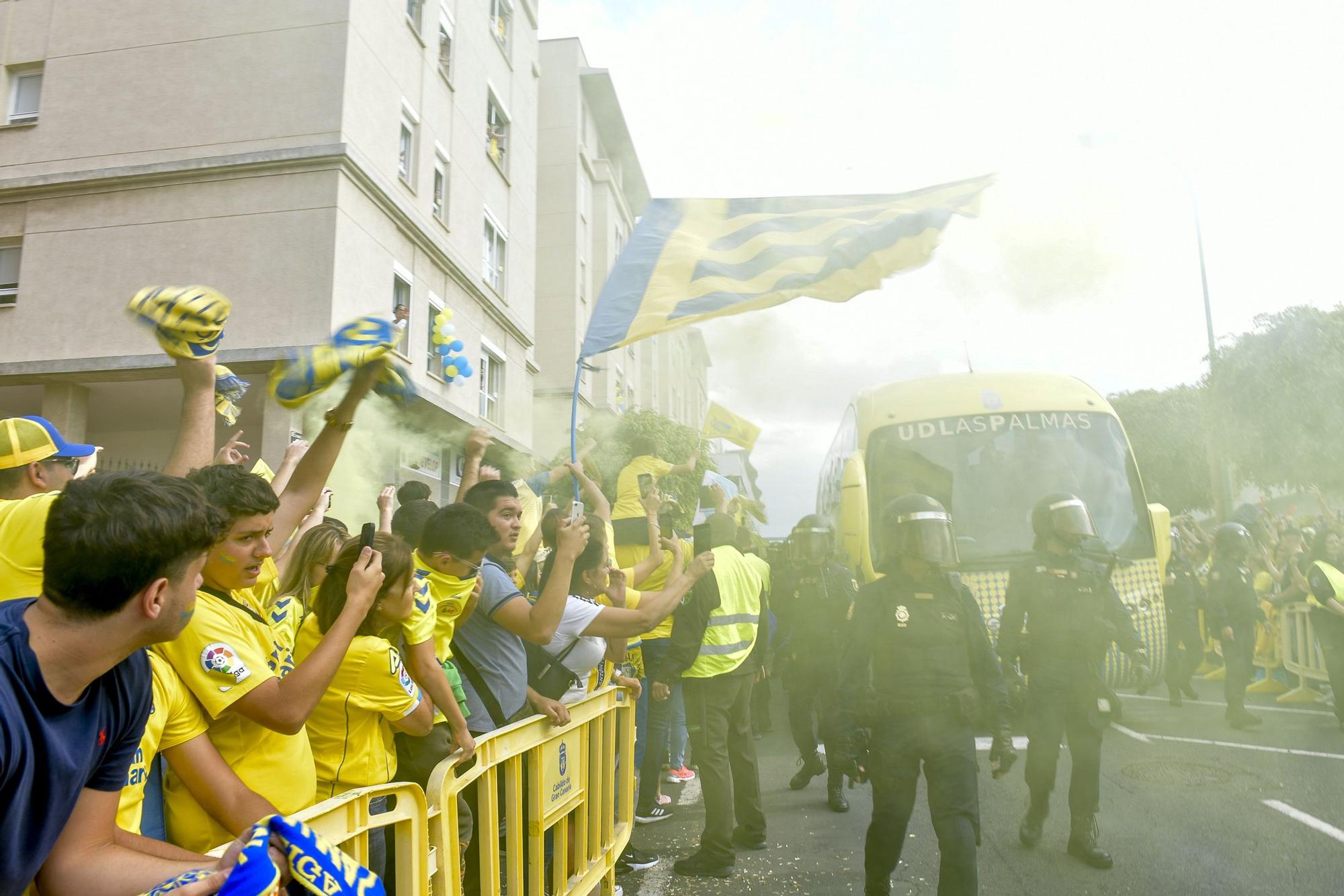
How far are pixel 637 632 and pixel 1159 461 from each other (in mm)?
25821

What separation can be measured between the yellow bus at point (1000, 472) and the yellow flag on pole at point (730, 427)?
105 inches

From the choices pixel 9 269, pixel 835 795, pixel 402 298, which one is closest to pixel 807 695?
pixel 835 795

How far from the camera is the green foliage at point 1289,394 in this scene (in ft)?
64.8

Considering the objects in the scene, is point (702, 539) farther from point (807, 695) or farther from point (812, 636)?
point (807, 695)

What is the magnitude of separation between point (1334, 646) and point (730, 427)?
6.75 metres

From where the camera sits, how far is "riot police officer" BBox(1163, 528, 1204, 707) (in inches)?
380

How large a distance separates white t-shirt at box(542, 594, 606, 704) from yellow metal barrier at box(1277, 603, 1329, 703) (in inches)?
355

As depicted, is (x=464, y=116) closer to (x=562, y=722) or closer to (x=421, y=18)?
(x=421, y=18)

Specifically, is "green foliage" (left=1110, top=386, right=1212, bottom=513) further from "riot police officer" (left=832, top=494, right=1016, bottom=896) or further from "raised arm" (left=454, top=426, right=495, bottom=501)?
"raised arm" (left=454, top=426, right=495, bottom=501)

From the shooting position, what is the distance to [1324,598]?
7773 millimetres

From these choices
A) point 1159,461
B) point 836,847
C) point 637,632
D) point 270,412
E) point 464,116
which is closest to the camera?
point 637,632

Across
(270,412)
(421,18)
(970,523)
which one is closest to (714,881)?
(970,523)

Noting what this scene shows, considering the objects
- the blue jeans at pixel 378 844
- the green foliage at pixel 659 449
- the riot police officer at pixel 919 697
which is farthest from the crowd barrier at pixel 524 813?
the green foliage at pixel 659 449

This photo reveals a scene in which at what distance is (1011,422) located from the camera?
857 cm
